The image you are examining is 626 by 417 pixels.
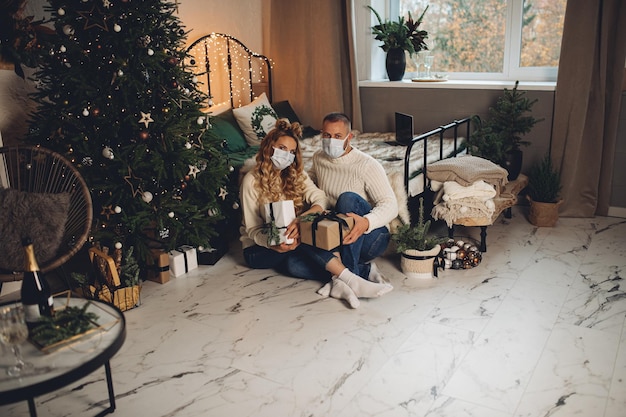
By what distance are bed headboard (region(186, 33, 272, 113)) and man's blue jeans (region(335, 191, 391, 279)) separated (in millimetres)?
1755

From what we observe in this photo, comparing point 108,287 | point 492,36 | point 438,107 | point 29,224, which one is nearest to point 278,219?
point 108,287

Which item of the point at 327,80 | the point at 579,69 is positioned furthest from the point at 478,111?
the point at 327,80

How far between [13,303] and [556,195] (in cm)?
340

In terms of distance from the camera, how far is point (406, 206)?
3.37m

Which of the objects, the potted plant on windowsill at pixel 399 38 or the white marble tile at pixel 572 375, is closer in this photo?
the white marble tile at pixel 572 375

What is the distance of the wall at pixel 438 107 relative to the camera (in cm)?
428

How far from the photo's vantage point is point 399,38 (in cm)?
477

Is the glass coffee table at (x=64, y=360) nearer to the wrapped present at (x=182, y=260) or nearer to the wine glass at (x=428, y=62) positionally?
Result: the wrapped present at (x=182, y=260)

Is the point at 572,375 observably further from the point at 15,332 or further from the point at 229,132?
the point at 229,132

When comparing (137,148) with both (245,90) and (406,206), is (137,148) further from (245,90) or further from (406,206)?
(245,90)

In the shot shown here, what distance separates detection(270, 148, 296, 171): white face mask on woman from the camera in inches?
119

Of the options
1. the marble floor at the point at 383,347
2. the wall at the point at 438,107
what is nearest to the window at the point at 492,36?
the wall at the point at 438,107

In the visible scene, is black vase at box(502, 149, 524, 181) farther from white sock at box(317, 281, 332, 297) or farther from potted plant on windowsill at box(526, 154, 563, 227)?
white sock at box(317, 281, 332, 297)

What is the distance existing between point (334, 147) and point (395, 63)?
2.06 m
